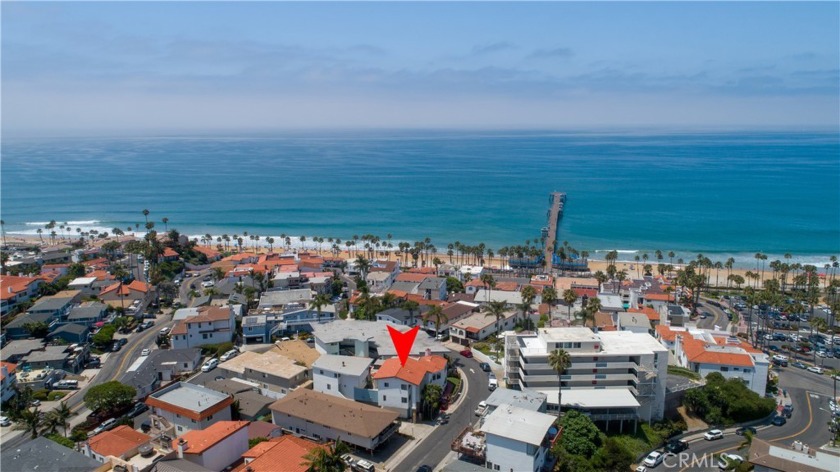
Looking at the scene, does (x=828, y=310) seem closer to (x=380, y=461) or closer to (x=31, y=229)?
(x=380, y=461)

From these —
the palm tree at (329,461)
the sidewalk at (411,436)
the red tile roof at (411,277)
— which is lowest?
the sidewalk at (411,436)

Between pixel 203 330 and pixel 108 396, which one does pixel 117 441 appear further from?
pixel 203 330

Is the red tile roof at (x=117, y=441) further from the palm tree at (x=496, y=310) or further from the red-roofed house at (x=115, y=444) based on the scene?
the palm tree at (x=496, y=310)

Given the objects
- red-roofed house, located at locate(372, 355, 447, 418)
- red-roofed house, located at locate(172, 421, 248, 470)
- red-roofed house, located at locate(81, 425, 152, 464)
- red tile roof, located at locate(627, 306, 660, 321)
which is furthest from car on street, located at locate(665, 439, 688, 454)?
red-roofed house, located at locate(81, 425, 152, 464)

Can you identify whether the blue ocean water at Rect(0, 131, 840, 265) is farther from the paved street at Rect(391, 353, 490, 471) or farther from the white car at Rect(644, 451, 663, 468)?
the white car at Rect(644, 451, 663, 468)

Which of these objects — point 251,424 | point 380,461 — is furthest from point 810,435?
point 251,424

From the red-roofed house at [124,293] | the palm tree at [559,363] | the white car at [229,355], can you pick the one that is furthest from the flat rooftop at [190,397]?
the red-roofed house at [124,293]
